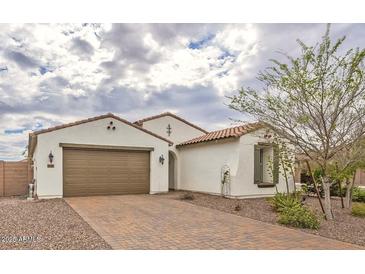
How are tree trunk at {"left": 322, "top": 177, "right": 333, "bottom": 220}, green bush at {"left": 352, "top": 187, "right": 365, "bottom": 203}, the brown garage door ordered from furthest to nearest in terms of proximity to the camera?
green bush at {"left": 352, "top": 187, "right": 365, "bottom": 203}, the brown garage door, tree trunk at {"left": 322, "top": 177, "right": 333, "bottom": 220}

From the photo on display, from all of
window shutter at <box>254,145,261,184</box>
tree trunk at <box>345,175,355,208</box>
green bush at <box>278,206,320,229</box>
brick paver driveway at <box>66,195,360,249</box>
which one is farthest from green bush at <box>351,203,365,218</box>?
window shutter at <box>254,145,261,184</box>

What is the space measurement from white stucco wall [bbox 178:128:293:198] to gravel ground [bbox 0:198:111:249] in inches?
284

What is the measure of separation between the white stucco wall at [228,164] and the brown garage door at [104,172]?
274 centimetres

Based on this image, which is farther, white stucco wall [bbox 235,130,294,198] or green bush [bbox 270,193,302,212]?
white stucco wall [bbox 235,130,294,198]

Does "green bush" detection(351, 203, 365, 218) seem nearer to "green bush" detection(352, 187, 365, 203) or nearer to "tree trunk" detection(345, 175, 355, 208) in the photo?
"tree trunk" detection(345, 175, 355, 208)

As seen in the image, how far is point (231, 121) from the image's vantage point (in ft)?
36.1

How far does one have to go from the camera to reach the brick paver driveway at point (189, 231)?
20.0 feet

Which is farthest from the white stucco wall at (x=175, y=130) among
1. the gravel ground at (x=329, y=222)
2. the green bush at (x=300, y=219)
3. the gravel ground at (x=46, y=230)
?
the green bush at (x=300, y=219)

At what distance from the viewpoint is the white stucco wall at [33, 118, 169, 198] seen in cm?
1334

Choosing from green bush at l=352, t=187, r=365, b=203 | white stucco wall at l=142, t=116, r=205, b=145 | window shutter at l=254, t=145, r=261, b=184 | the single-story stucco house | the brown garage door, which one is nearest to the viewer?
the single-story stucco house

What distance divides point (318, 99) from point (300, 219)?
10.8ft

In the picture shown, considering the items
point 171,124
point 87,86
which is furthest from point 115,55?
point 171,124

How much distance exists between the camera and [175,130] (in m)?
18.8

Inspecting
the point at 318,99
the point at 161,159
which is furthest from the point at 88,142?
the point at 318,99
